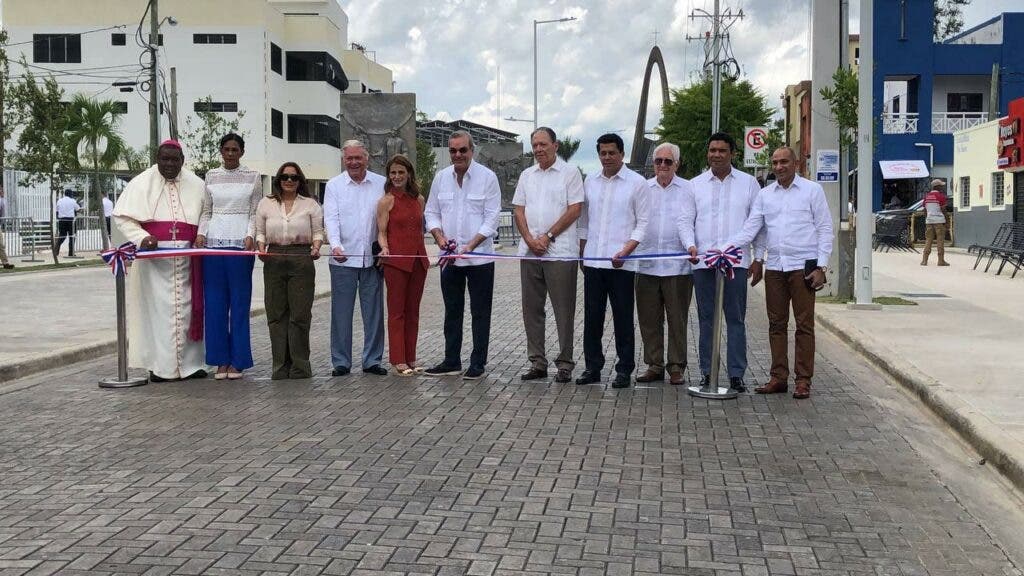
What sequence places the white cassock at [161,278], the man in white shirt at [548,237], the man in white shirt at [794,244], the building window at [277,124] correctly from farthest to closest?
the building window at [277,124] < the white cassock at [161,278] < the man in white shirt at [548,237] < the man in white shirt at [794,244]

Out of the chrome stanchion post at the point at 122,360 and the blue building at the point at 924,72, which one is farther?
the blue building at the point at 924,72

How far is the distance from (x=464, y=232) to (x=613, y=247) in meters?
1.34

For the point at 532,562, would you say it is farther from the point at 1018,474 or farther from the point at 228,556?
the point at 1018,474

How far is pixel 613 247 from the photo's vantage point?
9.63 m

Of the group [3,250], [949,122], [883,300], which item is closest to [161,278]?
[883,300]

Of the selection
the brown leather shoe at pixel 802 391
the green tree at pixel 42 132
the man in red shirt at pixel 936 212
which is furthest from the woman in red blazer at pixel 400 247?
the green tree at pixel 42 132

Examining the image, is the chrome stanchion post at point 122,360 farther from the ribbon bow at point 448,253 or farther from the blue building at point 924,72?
the blue building at point 924,72

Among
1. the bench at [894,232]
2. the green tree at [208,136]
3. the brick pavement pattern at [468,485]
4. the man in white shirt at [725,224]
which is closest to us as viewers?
the brick pavement pattern at [468,485]

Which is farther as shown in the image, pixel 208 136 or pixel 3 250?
pixel 208 136

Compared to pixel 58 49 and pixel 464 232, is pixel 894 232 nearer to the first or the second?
pixel 464 232

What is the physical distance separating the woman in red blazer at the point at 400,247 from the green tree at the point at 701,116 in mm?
61809

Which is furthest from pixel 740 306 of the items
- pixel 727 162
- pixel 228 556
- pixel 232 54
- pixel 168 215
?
pixel 232 54

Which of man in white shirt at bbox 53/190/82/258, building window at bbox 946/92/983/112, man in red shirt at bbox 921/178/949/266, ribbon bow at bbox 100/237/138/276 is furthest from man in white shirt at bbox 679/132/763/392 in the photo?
building window at bbox 946/92/983/112

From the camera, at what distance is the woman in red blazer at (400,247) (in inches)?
402
